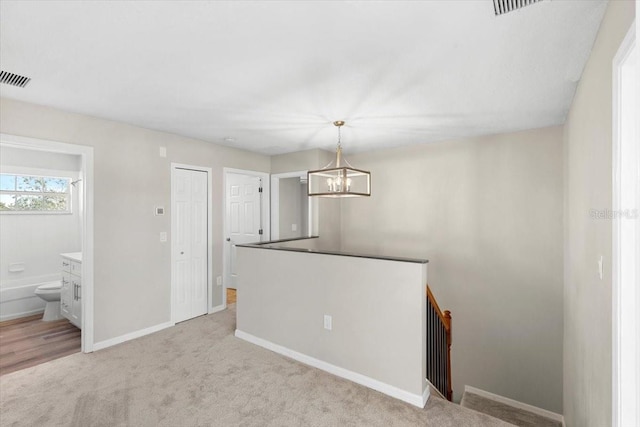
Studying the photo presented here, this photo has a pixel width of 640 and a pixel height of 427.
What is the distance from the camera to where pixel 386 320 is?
8.38 ft

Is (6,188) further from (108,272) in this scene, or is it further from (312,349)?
(312,349)

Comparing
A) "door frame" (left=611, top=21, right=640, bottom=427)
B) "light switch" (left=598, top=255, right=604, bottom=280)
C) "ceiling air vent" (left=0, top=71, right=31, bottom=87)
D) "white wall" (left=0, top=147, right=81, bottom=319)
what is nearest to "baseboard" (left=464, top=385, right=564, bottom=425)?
"light switch" (left=598, top=255, right=604, bottom=280)

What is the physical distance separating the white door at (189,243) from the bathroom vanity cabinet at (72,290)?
3.60 ft

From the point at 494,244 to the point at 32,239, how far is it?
21.9 feet

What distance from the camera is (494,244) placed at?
401 cm

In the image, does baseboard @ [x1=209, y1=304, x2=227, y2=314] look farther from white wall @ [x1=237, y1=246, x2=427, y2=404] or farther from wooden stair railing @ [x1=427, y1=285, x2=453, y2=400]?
wooden stair railing @ [x1=427, y1=285, x2=453, y2=400]

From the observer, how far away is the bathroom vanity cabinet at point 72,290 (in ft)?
12.4

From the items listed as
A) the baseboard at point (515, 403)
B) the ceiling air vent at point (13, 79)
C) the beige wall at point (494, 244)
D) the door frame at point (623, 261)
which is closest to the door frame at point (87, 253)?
the ceiling air vent at point (13, 79)

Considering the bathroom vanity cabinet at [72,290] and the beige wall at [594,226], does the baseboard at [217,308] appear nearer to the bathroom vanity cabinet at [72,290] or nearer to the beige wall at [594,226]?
the bathroom vanity cabinet at [72,290]

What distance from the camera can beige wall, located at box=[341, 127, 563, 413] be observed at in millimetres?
3652

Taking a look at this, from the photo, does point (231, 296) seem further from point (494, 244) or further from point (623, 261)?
point (623, 261)

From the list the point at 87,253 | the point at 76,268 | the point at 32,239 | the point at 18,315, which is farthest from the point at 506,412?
the point at 32,239

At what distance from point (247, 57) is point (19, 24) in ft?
4.06

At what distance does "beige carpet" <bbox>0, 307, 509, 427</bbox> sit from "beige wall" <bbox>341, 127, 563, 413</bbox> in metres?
2.02
